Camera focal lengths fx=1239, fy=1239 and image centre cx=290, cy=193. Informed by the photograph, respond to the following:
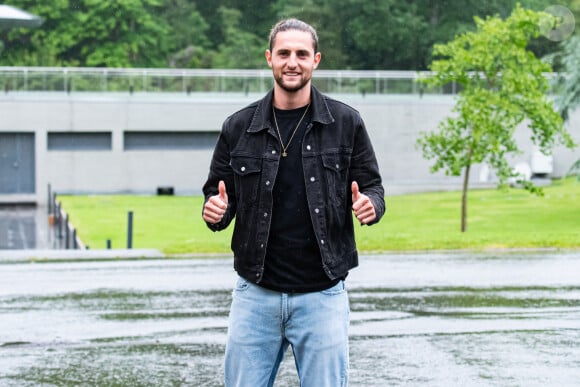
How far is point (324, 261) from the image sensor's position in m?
4.97

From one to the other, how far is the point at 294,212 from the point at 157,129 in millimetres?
45467

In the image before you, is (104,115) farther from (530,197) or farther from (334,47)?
(334,47)

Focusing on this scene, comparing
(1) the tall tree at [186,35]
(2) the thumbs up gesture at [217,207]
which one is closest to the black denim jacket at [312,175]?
(2) the thumbs up gesture at [217,207]

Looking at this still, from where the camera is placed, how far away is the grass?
18.1 m

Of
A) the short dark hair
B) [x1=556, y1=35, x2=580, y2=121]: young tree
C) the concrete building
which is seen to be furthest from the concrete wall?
the short dark hair

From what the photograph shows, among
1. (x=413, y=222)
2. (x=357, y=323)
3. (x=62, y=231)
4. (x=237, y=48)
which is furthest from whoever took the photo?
(x=237, y=48)

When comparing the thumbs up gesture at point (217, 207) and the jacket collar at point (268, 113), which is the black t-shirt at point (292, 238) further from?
the thumbs up gesture at point (217, 207)

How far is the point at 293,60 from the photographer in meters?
4.96

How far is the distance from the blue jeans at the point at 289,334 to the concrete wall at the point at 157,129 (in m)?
44.2

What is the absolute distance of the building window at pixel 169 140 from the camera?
1976 inches

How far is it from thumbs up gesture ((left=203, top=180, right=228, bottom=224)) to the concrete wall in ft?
145

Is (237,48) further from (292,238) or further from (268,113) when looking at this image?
(292,238)

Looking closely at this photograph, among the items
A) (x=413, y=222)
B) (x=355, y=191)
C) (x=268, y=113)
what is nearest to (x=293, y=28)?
(x=268, y=113)

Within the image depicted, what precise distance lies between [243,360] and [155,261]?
447 inches
